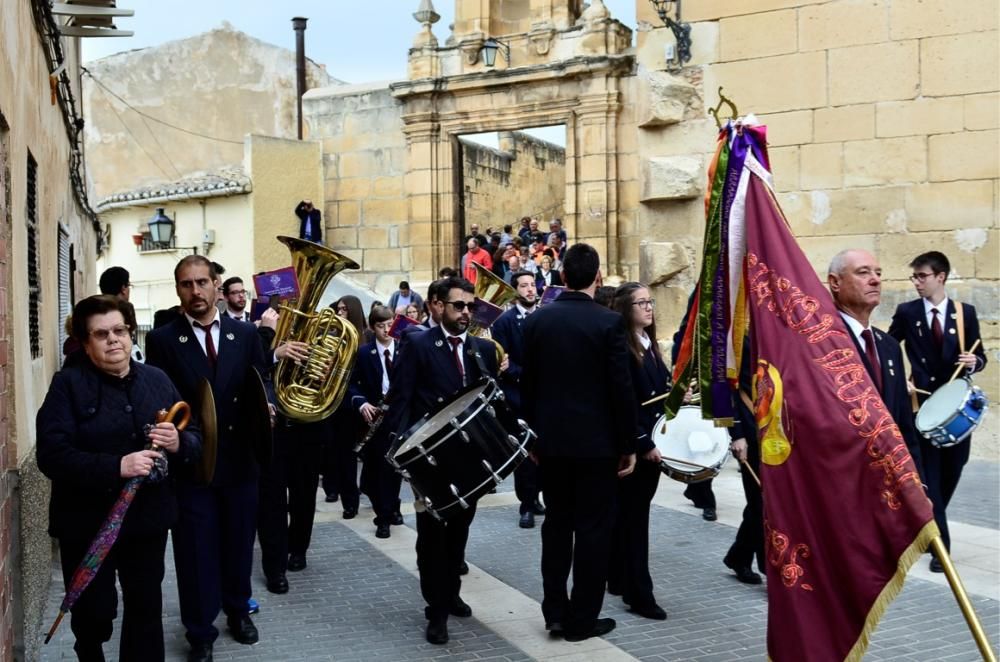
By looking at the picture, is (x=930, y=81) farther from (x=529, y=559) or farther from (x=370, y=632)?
(x=370, y=632)

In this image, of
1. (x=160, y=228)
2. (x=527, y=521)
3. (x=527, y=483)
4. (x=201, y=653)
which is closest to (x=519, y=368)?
(x=527, y=483)

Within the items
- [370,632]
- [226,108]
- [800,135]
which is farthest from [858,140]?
[226,108]

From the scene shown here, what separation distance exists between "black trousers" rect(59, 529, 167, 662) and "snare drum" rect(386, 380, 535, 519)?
1.24 m

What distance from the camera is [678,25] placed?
1088cm

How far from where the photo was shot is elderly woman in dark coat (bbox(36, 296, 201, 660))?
405cm

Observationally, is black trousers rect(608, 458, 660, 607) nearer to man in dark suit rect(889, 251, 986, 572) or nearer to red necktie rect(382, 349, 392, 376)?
man in dark suit rect(889, 251, 986, 572)

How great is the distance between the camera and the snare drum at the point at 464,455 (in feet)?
16.6

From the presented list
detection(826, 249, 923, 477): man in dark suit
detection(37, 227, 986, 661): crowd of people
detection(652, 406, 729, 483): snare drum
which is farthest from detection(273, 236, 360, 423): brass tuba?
detection(826, 249, 923, 477): man in dark suit

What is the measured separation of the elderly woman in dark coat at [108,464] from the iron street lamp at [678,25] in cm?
779

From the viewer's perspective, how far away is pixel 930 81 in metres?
10.2

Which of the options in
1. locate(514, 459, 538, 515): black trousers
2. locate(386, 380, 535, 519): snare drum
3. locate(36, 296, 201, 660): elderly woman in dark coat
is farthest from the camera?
locate(514, 459, 538, 515): black trousers

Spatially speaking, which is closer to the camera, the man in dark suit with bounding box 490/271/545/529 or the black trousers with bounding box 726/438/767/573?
the black trousers with bounding box 726/438/767/573

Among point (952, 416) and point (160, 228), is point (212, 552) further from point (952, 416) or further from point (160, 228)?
point (160, 228)

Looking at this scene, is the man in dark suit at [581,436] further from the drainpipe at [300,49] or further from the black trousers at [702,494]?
the drainpipe at [300,49]
